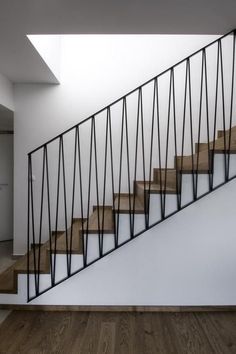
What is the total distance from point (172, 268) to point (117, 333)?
0.70 metres

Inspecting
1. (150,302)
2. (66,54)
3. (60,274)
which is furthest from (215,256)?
(66,54)

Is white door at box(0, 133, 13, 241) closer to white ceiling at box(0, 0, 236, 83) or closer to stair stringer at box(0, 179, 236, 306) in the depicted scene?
white ceiling at box(0, 0, 236, 83)

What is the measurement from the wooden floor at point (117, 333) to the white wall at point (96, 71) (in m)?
2.18

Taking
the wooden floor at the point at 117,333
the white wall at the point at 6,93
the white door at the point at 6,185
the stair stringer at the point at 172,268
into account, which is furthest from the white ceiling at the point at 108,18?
the wooden floor at the point at 117,333

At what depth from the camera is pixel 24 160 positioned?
12.0ft

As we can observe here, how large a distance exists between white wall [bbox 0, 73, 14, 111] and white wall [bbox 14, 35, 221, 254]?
0.36 feet

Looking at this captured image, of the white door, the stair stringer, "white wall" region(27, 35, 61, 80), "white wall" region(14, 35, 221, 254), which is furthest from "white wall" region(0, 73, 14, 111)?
the stair stringer

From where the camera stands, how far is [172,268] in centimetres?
251

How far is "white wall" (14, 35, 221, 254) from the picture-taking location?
3.58 m

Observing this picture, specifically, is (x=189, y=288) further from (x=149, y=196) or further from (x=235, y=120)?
(x=235, y=120)

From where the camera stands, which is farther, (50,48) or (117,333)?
(50,48)

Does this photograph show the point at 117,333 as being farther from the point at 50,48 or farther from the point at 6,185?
the point at 6,185

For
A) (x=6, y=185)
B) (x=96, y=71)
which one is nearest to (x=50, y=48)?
(x=96, y=71)

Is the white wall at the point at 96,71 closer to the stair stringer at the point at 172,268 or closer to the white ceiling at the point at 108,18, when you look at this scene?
the white ceiling at the point at 108,18
